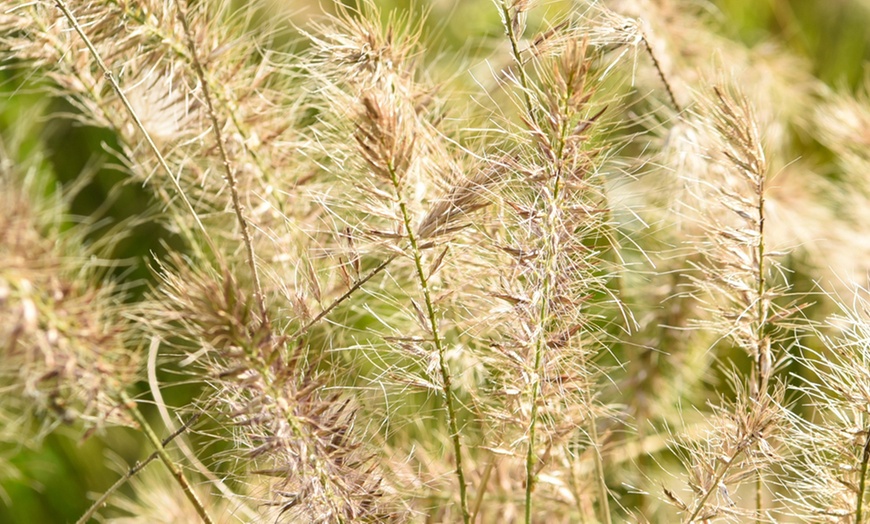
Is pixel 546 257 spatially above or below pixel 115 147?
above

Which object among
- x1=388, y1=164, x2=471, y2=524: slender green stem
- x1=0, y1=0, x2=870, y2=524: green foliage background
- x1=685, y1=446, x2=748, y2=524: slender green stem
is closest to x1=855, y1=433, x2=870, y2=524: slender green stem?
x1=685, y1=446, x2=748, y2=524: slender green stem

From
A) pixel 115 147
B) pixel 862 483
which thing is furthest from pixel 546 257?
pixel 115 147

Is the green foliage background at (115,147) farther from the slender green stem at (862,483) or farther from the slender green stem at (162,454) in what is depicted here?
the slender green stem at (862,483)

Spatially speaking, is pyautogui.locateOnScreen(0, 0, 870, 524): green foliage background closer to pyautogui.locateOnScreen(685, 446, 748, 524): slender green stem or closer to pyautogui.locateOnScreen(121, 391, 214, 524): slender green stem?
pyautogui.locateOnScreen(121, 391, 214, 524): slender green stem

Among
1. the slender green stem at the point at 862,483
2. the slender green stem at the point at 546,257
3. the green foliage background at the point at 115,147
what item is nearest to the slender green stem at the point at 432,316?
the slender green stem at the point at 546,257

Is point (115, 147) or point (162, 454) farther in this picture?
point (115, 147)

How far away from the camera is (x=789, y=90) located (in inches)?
36.6

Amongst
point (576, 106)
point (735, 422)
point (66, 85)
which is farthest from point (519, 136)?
point (66, 85)

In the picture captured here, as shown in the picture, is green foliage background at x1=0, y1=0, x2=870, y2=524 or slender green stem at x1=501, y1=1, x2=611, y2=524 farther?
green foliage background at x1=0, y1=0, x2=870, y2=524

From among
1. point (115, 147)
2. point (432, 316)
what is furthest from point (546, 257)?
point (115, 147)

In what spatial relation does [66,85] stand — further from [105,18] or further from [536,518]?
[536,518]

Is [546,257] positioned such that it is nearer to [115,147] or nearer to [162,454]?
[162,454]

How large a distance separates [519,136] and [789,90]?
614 mm

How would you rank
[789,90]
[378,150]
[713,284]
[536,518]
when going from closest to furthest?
[378,150], [713,284], [536,518], [789,90]
